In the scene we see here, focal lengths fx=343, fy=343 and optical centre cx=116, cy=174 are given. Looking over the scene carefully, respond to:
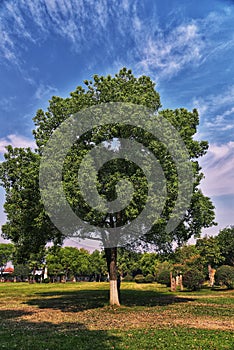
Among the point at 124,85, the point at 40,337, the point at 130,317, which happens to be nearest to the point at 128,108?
the point at 124,85

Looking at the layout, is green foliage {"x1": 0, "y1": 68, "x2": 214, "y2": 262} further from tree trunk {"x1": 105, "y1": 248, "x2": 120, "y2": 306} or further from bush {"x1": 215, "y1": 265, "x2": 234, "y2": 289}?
bush {"x1": 215, "y1": 265, "x2": 234, "y2": 289}

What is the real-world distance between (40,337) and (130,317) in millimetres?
6820

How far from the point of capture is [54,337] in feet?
42.0

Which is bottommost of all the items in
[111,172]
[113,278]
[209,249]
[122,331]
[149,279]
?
[149,279]

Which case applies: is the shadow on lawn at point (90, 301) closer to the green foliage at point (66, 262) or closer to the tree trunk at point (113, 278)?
the tree trunk at point (113, 278)

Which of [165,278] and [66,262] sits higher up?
[66,262]

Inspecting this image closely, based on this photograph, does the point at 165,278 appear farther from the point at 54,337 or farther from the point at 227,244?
the point at 54,337

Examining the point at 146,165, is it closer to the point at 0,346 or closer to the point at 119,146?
the point at 119,146

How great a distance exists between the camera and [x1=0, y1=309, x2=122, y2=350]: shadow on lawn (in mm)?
11242

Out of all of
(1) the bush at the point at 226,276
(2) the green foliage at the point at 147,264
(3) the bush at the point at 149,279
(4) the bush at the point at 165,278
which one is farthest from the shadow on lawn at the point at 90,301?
(2) the green foliage at the point at 147,264

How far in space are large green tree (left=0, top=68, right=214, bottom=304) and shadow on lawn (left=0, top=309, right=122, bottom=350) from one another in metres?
6.18

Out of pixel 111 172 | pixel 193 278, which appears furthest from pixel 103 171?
pixel 193 278

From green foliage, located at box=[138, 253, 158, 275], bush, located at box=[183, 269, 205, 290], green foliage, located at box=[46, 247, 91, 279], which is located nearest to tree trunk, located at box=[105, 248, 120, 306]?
bush, located at box=[183, 269, 205, 290]

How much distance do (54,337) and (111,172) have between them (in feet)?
32.7
